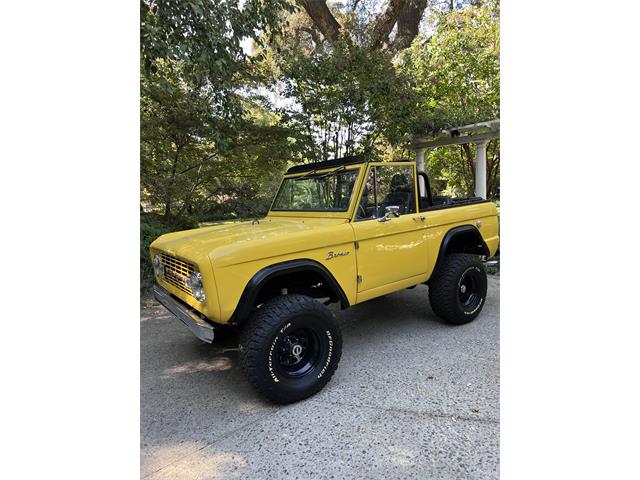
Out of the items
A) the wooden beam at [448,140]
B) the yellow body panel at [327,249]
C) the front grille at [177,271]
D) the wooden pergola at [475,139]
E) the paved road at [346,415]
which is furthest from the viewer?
the wooden beam at [448,140]

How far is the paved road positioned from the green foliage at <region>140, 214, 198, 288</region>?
77.9 inches

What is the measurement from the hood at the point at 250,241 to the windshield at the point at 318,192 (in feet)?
0.66

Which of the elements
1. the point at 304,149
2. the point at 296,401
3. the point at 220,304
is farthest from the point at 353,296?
the point at 304,149

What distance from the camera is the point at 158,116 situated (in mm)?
6336

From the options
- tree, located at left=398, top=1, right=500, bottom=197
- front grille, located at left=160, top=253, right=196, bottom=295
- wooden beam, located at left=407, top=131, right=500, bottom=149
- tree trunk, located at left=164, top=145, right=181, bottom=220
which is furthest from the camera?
tree, located at left=398, top=1, right=500, bottom=197

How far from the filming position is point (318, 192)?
365 centimetres

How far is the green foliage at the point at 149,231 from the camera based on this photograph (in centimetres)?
566

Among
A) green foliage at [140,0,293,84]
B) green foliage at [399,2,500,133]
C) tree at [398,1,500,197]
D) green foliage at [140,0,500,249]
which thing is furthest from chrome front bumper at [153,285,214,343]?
green foliage at [399,2,500,133]

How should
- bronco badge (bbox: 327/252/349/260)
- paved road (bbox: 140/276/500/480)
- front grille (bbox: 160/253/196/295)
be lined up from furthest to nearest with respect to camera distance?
bronco badge (bbox: 327/252/349/260), front grille (bbox: 160/253/196/295), paved road (bbox: 140/276/500/480)

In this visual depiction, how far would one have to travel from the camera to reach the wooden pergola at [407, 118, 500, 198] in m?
7.21

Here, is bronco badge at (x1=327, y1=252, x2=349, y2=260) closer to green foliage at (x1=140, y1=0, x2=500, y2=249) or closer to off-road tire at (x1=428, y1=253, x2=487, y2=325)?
off-road tire at (x1=428, y1=253, x2=487, y2=325)

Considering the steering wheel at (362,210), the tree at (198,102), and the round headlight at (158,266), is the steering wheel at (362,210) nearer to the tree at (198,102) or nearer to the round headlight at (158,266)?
the round headlight at (158,266)

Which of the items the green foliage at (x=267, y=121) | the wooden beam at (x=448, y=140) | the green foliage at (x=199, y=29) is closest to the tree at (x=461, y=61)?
the green foliage at (x=267, y=121)

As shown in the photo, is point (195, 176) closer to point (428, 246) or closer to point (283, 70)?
point (283, 70)
